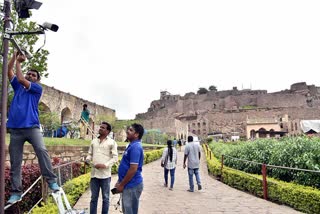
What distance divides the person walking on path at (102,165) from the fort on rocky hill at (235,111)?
38.9 metres

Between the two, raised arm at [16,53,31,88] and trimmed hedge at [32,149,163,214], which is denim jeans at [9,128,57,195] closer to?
raised arm at [16,53,31,88]

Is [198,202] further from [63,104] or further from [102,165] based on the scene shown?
[63,104]

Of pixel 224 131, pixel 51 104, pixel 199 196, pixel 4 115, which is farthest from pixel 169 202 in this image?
pixel 224 131

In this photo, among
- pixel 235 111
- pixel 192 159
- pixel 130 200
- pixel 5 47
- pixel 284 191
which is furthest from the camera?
pixel 235 111

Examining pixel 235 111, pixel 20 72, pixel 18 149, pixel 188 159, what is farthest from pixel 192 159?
pixel 235 111

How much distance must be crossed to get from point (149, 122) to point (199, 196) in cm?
4123

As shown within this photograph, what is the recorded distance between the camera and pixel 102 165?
4461 mm

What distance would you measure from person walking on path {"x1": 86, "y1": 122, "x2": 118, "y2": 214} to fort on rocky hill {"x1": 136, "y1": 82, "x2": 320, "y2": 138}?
38926 millimetres

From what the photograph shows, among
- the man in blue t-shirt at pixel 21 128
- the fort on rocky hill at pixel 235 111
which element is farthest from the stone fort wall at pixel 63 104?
the fort on rocky hill at pixel 235 111

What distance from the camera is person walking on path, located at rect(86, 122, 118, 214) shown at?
4.51 metres

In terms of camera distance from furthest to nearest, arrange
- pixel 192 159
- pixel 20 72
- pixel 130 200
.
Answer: pixel 192 159
pixel 130 200
pixel 20 72

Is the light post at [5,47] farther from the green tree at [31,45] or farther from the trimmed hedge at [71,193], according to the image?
the green tree at [31,45]

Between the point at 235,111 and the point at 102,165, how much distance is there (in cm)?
5683

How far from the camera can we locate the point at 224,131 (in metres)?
57.7
